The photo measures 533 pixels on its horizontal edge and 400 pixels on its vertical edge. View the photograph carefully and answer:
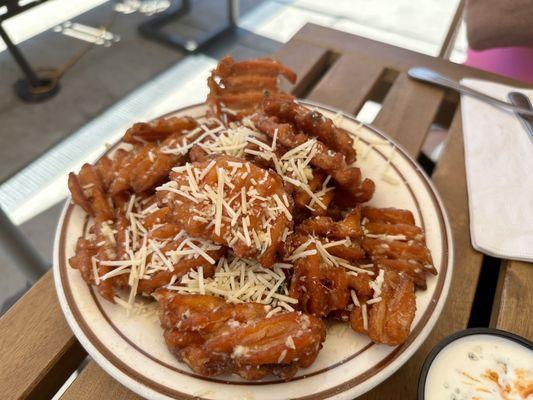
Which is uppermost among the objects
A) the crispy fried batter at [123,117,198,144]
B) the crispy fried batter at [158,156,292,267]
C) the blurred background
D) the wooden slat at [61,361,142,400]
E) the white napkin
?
the crispy fried batter at [158,156,292,267]

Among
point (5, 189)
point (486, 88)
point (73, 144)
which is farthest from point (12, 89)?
point (486, 88)

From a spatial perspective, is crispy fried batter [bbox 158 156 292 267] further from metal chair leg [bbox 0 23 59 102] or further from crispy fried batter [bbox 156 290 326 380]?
metal chair leg [bbox 0 23 59 102]

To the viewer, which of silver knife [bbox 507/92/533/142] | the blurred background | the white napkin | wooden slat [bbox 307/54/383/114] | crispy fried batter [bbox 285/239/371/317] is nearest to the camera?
crispy fried batter [bbox 285/239/371/317]

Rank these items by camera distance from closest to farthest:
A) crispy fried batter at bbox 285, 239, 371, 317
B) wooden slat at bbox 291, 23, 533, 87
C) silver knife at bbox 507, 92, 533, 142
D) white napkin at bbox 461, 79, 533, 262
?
crispy fried batter at bbox 285, 239, 371, 317 < white napkin at bbox 461, 79, 533, 262 < silver knife at bbox 507, 92, 533, 142 < wooden slat at bbox 291, 23, 533, 87

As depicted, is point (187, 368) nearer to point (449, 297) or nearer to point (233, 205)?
point (233, 205)

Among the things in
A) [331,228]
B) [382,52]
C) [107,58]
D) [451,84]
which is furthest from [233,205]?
[107,58]

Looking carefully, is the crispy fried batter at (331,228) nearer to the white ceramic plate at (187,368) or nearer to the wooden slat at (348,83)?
the white ceramic plate at (187,368)

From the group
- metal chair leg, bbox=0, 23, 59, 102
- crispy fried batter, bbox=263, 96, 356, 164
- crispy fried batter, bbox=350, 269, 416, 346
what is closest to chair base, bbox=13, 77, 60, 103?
metal chair leg, bbox=0, 23, 59, 102
